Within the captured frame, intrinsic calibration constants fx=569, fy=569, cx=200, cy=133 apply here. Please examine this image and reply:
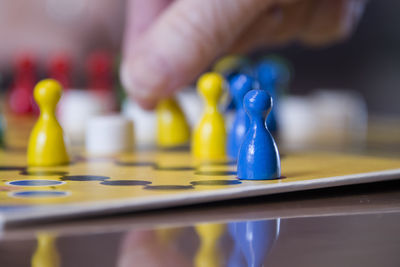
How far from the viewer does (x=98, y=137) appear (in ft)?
4.84

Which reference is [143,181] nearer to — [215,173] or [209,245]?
[215,173]

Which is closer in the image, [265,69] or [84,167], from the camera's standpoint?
[84,167]

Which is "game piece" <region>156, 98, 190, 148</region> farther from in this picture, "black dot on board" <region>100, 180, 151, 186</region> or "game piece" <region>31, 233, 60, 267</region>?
"game piece" <region>31, 233, 60, 267</region>

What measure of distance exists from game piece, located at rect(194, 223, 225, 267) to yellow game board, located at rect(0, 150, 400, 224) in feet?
0.27

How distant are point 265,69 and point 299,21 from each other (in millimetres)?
188

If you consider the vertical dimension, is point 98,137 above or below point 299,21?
below

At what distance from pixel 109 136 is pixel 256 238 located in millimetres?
894

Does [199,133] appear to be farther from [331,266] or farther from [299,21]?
[331,266]

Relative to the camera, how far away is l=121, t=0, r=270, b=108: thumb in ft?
4.35

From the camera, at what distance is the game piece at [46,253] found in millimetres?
529

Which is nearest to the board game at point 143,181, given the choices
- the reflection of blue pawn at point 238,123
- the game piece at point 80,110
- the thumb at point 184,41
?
the reflection of blue pawn at point 238,123

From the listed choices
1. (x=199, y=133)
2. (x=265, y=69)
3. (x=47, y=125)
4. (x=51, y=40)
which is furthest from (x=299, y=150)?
(x=51, y=40)

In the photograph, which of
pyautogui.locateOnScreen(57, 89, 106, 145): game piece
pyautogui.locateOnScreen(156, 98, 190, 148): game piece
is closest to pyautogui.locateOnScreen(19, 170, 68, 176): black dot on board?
pyautogui.locateOnScreen(156, 98, 190, 148): game piece

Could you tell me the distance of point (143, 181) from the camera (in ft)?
3.03
